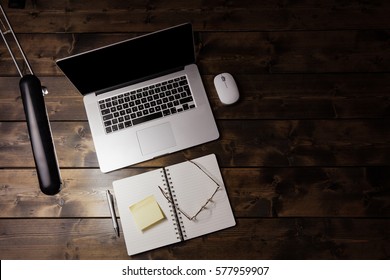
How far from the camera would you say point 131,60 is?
1.17 m

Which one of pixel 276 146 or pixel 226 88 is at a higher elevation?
pixel 226 88

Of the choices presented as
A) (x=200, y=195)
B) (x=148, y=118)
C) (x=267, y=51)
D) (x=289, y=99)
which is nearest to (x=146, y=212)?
(x=200, y=195)

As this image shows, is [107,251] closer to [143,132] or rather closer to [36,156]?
[143,132]

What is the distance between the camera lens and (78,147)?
1343mm

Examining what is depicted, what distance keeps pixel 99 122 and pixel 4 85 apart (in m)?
0.44

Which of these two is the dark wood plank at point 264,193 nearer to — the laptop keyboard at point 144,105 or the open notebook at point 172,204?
the open notebook at point 172,204

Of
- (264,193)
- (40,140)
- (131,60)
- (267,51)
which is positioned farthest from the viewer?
(267,51)

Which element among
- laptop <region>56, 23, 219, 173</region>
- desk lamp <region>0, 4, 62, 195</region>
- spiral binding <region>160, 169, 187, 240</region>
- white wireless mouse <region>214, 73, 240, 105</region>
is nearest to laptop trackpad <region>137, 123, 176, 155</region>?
laptop <region>56, 23, 219, 173</region>

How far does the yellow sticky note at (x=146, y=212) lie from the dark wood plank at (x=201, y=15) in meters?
0.71

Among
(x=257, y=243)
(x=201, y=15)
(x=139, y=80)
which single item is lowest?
(x=257, y=243)

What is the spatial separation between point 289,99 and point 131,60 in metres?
0.59

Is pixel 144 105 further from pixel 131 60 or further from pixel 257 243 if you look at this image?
pixel 257 243
